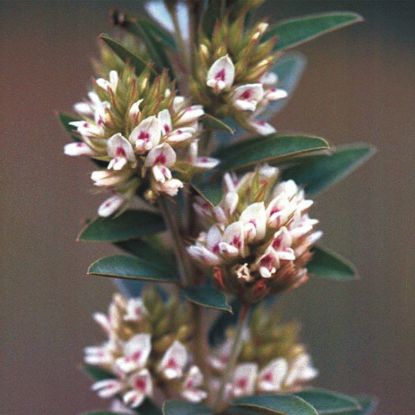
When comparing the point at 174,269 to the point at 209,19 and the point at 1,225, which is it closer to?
the point at 209,19

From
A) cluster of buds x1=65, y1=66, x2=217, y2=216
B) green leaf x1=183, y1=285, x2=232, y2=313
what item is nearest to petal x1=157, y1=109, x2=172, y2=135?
cluster of buds x1=65, y1=66, x2=217, y2=216

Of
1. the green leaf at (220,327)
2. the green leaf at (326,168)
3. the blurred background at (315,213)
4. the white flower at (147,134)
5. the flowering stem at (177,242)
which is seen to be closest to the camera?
the white flower at (147,134)

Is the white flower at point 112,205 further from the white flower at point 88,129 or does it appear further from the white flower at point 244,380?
the white flower at point 244,380

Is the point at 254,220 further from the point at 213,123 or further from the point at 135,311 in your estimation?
the point at 135,311

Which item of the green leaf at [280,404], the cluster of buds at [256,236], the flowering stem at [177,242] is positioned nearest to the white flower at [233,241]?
the cluster of buds at [256,236]

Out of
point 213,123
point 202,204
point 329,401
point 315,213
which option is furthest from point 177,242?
point 315,213

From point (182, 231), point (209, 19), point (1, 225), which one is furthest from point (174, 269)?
point (1, 225)
